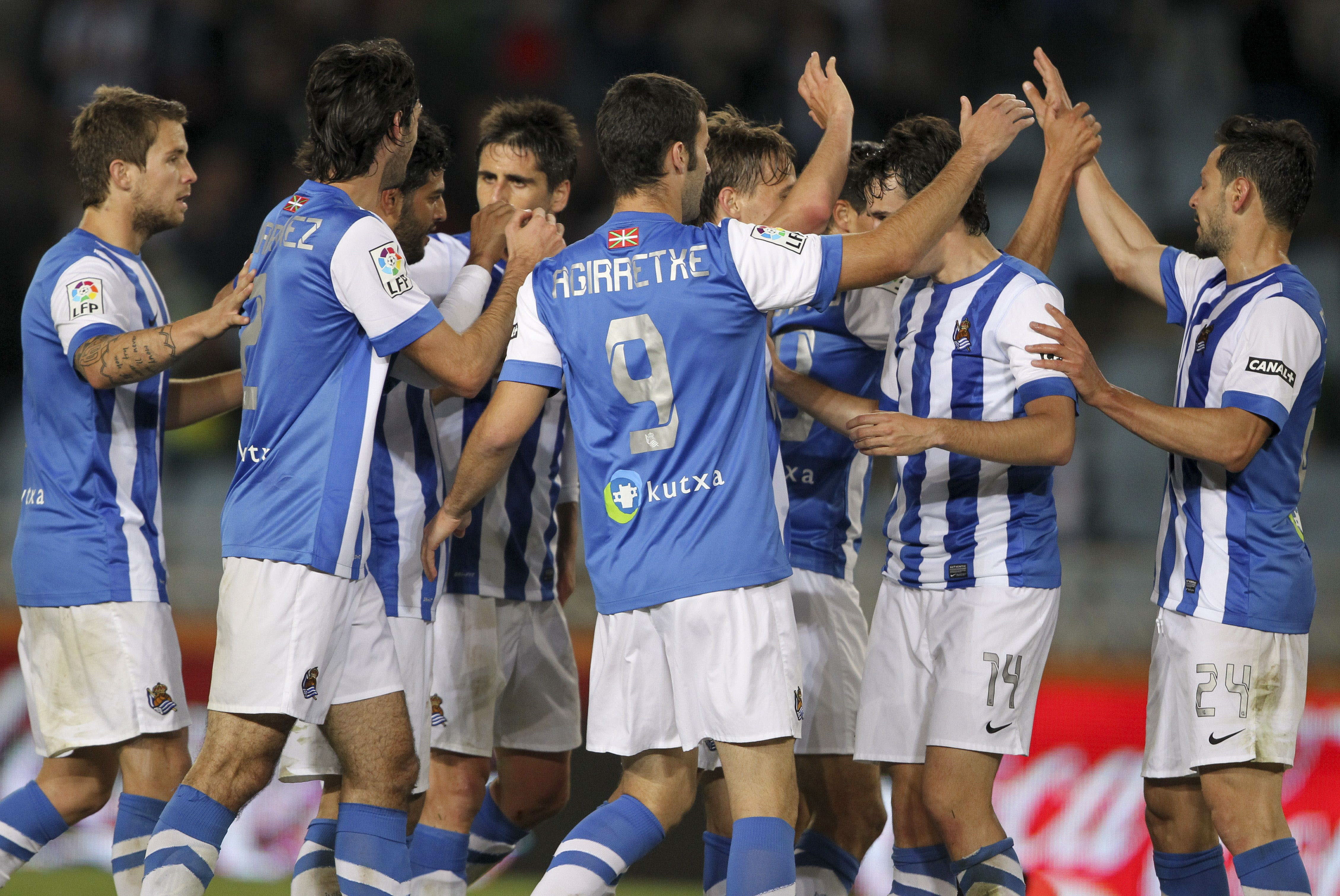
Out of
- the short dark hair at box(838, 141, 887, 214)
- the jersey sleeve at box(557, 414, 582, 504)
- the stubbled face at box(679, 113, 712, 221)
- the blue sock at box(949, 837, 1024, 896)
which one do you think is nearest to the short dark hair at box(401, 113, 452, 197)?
the jersey sleeve at box(557, 414, 582, 504)

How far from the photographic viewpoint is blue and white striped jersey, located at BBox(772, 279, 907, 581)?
4820 millimetres

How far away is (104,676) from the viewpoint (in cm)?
448

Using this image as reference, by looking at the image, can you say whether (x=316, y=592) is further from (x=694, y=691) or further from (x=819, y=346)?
(x=819, y=346)

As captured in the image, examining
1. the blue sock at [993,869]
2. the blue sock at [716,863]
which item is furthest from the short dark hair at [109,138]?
the blue sock at [993,869]

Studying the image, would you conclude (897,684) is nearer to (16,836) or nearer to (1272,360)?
(1272,360)

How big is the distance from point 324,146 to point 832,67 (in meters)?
1.69

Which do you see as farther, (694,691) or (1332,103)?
(1332,103)

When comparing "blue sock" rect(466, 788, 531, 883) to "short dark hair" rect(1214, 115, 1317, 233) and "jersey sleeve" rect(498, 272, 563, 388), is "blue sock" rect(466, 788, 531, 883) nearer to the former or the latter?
"jersey sleeve" rect(498, 272, 563, 388)

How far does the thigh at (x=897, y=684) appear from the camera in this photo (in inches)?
167

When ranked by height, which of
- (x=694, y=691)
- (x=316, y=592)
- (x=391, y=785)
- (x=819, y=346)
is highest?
(x=819, y=346)

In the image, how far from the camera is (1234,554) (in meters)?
4.20

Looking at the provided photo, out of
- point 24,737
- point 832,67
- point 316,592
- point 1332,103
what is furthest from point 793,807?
point 1332,103

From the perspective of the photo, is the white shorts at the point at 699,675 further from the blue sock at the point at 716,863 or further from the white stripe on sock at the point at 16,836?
the white stripe on sock at the point at 16,836

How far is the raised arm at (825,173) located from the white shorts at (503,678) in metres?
1.83
